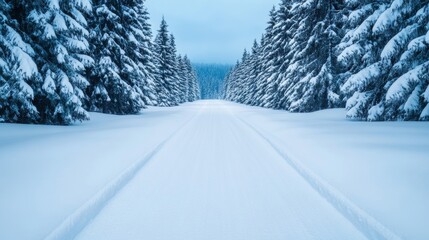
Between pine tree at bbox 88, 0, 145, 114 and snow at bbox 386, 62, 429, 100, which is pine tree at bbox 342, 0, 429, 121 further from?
pine tree at bbox 88, 0, 145, 114

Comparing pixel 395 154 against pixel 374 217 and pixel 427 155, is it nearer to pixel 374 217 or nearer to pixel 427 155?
pixel 427 155

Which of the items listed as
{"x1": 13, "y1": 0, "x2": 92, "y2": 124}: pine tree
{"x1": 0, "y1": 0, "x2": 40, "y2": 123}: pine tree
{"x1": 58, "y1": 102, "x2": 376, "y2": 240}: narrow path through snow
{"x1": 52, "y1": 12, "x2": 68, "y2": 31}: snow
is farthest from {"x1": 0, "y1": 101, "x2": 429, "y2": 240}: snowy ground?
{"x1": 52, "y1": 12, "x2": 68, "y2": 31}: snow

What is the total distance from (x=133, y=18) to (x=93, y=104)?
798cm

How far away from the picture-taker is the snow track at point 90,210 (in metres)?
2.88

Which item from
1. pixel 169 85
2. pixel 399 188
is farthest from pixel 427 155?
pixel 169 85

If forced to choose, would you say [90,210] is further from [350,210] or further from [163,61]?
[163,61]

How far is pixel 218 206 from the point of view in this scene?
376 centimetres

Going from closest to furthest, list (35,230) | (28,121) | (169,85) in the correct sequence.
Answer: (35,230)
(28,121)
(169,85)

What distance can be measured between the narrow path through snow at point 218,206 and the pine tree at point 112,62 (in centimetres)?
1521

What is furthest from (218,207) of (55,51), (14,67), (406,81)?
(55,51)

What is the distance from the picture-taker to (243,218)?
3389 mm

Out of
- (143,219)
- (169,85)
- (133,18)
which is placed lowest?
(143,219)

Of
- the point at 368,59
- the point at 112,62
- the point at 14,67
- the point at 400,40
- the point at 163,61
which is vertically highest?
the point at 163,61

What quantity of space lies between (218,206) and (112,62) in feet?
59.7
